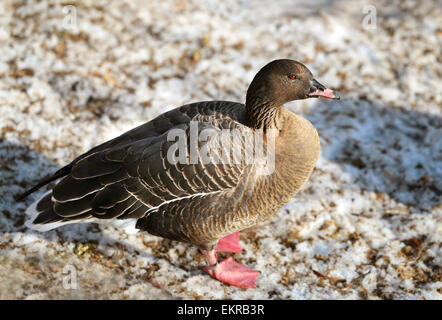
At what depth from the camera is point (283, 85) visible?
13.2 feet

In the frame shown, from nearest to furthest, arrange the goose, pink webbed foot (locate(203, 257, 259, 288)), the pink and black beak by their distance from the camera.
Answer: the goose
the pink and black beak
pink webbed foot (locate(203, 257, 259, 288))

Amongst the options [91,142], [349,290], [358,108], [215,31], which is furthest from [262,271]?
[215,31]

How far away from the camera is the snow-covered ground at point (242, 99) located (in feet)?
14.5

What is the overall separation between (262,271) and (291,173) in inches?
45.8

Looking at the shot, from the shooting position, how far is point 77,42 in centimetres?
671

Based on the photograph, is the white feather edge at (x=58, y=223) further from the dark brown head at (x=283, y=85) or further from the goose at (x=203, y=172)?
the dark brown head at (x=283, y=85)

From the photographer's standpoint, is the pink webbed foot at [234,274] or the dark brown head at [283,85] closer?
the dark brown head at [283,85]

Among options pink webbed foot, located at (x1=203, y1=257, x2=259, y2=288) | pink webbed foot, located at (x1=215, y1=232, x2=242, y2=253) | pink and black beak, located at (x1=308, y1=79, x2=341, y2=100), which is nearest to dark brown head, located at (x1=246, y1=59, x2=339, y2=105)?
pink and black beak, located at (x1=308, y1=79, x2=341, y2=100)

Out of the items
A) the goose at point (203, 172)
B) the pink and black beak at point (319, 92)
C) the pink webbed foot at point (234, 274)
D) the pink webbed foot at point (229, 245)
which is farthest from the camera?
the pink webbed foot at point (229, 245)

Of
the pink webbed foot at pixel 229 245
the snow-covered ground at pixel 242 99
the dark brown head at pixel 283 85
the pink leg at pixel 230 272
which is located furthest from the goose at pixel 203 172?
the snow-covered ground at pixel 242 99

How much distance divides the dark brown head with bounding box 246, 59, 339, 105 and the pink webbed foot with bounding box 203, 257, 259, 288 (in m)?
1.68

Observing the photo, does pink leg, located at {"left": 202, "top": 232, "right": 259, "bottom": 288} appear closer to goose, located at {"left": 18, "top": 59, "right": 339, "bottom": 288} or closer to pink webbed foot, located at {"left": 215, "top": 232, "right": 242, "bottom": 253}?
pink webbed foot, located at {"left": 215, "top": 232, "right": 242, "bottom": 253}

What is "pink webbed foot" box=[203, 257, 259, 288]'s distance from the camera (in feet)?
14.3

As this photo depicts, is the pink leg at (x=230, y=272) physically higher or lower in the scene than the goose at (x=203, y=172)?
lower
